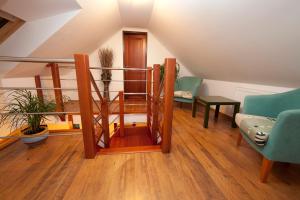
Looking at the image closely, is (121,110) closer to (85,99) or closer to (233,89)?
(85,99)

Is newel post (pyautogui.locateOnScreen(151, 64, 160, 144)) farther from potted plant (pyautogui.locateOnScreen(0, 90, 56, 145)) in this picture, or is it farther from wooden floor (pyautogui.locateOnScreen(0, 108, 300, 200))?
potted plant (pyautogui.locateOnScreen(0, 90, 56, 145))

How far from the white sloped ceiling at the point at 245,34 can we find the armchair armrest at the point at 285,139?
670 mm

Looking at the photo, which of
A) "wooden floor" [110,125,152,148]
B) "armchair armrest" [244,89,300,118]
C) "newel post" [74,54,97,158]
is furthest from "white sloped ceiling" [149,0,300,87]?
"wooden floor" [110,125,152,148]

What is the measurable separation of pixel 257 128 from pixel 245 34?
950mm

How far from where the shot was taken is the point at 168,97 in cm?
127

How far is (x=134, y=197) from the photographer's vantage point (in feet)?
2.98

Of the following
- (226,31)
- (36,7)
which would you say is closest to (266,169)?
(226,31)

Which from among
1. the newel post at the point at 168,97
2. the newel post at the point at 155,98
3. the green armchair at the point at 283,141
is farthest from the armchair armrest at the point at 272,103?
the newel post at the point at 155,98

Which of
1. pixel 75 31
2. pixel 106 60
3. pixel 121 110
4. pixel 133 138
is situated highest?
pixel 75 31

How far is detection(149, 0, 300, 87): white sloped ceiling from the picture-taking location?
3.46 feet

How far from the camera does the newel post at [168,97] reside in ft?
→ 3.94

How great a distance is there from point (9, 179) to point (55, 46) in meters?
1.76

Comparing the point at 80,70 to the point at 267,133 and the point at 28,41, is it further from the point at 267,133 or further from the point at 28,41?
the point at 267,133

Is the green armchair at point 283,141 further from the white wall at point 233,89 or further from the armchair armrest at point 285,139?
the white wall at point 233,89
